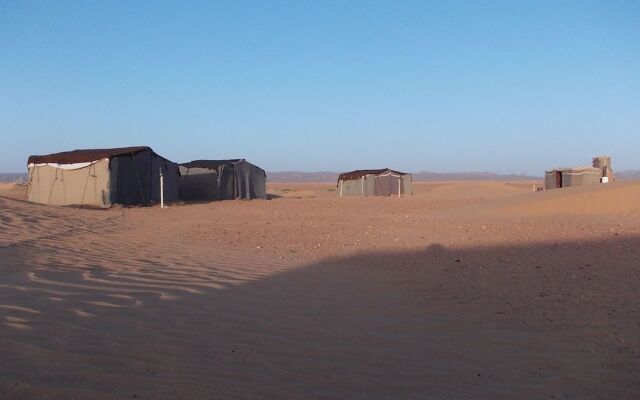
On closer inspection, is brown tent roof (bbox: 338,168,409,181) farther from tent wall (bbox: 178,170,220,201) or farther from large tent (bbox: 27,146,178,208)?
large tent (bbox: 27,146,178,208)

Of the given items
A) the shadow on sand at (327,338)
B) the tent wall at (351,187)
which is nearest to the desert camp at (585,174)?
the tent wall at (351,187)

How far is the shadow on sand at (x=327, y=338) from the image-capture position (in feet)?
12.7

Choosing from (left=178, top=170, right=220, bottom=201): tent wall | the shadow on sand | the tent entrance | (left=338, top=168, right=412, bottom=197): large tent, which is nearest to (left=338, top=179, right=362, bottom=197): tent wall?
(left=338, top=168, right=412, bottom=197): large tent

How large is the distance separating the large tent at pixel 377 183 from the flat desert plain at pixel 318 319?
30.8 metres

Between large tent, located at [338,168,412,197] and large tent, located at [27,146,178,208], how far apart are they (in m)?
17.9

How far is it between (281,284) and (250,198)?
99.2 ft

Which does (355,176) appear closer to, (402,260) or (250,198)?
(250,198)

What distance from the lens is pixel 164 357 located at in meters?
4.33

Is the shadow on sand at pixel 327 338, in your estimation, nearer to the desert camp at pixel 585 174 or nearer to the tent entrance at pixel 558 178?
the desert camp at pixel 585 174

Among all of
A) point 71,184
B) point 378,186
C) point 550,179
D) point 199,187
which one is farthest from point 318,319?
point 378,186

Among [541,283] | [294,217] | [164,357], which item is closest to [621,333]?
[541,283]

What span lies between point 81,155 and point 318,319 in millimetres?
24107

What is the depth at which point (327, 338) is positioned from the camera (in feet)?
17.0

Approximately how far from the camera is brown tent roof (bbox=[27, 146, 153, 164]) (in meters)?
26.6
